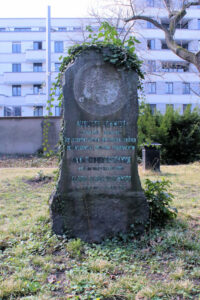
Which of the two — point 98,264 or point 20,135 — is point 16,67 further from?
point 98,264

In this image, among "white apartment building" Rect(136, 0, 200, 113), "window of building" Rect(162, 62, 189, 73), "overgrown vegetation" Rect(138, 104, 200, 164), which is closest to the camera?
"overgrown vegetation" Rect(138, 104, 200, 164)

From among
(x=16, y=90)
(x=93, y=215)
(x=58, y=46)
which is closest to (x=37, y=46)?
(x=58, y=46)

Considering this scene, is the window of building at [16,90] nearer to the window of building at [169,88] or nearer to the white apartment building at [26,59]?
the white apartment building at [26,59]

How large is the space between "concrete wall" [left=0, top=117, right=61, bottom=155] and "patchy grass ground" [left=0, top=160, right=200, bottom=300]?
1098 cm

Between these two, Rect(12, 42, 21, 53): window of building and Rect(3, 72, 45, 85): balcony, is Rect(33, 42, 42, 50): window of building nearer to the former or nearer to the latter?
Rect(12, 42, 21, 53): window of building

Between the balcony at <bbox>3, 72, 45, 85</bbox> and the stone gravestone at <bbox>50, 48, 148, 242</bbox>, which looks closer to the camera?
the stone gravestone at <bbox>50, 48, 148, 242</bbox>

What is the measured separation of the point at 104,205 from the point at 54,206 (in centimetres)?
69

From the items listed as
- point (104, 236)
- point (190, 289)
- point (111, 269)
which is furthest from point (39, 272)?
point (190, 289)

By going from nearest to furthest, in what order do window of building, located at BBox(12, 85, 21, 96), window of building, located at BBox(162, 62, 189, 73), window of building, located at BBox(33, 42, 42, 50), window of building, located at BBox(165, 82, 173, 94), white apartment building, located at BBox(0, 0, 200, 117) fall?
1. window of building, located at BBox(162, 62, 189, 73)
2. white apartment building, located at BBox(0, 0, 200, 117)
3. window of building, located at BBox(165, 82, 173, 94)
4. window of building, located at BBox(12, 85, 21, 96)
5. window of building, located at BBox(33, 42, 42, 50)

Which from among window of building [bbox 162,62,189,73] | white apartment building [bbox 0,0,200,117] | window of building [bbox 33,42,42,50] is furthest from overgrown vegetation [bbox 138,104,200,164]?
window of building [bbox 33,42,42,50]

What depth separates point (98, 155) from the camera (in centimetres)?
394

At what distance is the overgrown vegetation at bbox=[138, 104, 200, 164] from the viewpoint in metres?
14.5

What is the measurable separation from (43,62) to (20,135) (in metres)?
20.7

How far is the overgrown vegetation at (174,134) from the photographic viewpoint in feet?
47.4
